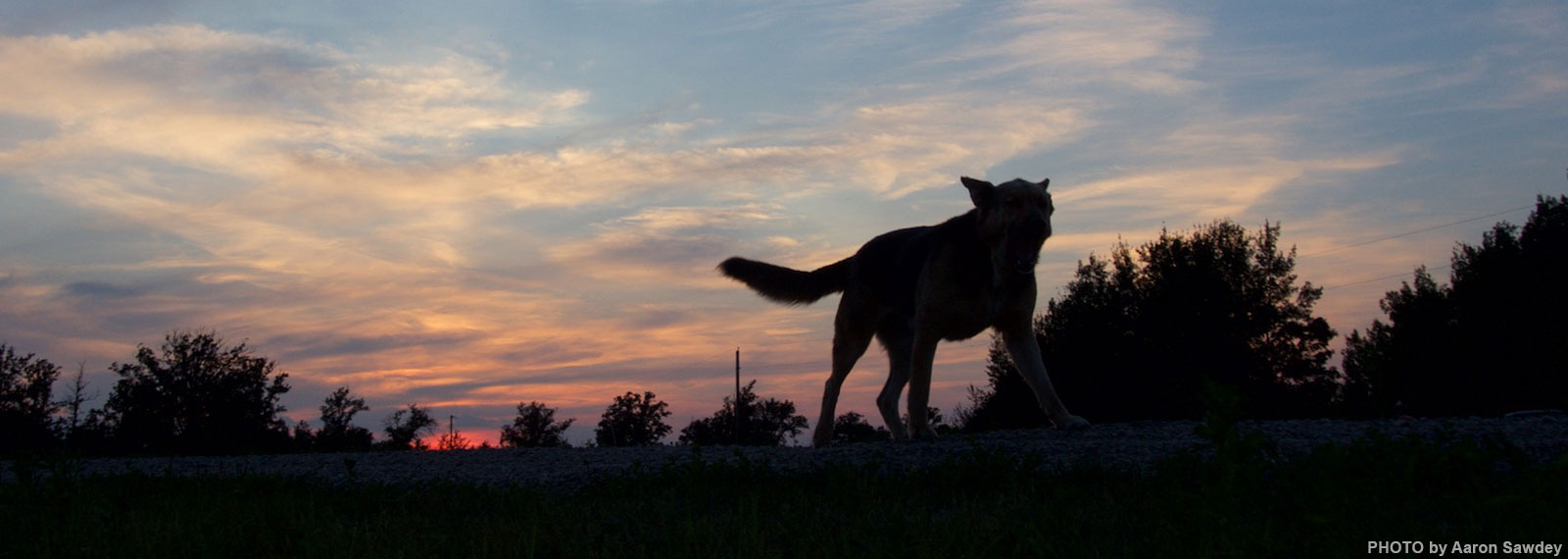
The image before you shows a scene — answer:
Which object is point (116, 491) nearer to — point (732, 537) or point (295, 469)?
point (295, 469)

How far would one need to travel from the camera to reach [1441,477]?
18.9 feet

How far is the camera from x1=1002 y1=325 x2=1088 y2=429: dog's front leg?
9930 mm

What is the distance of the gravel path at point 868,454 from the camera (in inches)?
305

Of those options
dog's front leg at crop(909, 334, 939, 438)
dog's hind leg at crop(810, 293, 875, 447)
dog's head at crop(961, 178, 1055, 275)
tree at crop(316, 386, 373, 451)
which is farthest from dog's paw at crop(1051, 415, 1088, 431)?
tree at crop(316, 386, 373, 451)

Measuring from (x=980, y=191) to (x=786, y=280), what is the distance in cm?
267

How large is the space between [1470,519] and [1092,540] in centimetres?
148

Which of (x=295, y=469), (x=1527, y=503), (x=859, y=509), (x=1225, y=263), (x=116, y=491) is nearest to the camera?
(x=1527, y=503)

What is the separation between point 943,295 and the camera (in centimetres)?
965

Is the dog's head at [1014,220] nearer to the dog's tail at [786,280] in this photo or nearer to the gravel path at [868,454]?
the gravel path at [868,454]

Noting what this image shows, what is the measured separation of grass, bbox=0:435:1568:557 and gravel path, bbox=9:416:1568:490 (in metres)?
0.64

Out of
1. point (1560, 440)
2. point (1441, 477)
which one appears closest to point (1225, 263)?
point (1560, 440)

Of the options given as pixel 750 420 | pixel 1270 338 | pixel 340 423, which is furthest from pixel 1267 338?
pixel 340 423

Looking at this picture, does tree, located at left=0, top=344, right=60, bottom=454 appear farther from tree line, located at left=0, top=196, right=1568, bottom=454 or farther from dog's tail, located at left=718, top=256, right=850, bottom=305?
tree line, located at left=0, top=196, right=1568, bottom=454

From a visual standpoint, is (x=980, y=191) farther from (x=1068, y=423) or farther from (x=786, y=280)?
(x=786, y=280)
